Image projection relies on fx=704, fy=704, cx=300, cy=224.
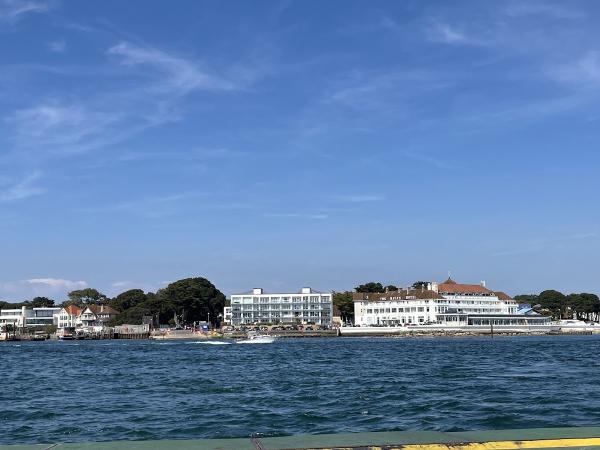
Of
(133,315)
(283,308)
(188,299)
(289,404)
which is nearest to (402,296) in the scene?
(283,308)

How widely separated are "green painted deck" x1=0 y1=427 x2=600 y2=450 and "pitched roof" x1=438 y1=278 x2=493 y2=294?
601ft

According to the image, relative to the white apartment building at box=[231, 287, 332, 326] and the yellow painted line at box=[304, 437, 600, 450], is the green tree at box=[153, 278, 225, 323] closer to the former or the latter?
the white apartment building at box=[231, 287, 332, 326]

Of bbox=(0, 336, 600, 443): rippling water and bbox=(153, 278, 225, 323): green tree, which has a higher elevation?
bbox=(153, 278, 225, 323): green tree

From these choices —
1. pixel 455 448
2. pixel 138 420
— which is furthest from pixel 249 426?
pixel 455 448

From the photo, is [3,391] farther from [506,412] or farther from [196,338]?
[196,338]

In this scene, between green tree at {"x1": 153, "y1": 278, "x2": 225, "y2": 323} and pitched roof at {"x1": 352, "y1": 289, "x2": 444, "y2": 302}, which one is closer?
pitched roof at {"x1": 352, "y1": 289, "x2": 444, "y2": 302}

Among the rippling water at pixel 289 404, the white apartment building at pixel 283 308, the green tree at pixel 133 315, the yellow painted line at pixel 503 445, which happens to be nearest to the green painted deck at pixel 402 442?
the yellow painted line at pixel 503 445

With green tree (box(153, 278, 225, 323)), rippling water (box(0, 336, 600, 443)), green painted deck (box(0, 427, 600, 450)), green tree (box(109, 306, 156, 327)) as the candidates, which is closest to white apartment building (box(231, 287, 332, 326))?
green tree (box(153, 278, 225, 323))

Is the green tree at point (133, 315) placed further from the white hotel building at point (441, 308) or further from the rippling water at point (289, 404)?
the rippling water at point (289, 404)

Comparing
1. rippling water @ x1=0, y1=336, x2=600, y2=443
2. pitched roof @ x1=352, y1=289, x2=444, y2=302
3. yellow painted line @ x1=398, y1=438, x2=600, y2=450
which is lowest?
rippling water @ x1=0, y1=336, x2=600, y2=443

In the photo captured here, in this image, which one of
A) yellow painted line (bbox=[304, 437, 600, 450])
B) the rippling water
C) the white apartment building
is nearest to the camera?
yellow painted line (bbox=[304, 437, 600, 450])

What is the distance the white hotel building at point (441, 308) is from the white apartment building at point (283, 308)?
10.7m

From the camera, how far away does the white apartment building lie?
627 ft

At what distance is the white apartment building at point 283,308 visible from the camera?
7525 inches
